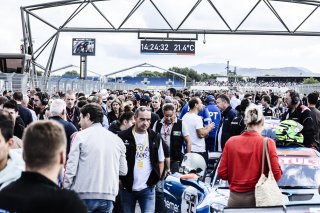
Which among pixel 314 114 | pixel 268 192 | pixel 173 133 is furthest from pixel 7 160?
pixel 314 114

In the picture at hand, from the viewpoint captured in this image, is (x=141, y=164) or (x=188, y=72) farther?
(x=188, y=72)

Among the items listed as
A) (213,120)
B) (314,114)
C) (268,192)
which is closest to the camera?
(268,192)

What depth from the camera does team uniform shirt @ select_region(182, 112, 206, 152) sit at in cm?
1130

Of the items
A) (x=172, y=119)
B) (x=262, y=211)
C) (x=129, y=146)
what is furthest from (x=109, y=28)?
(x=262, y=211)

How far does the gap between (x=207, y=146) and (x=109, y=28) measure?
1849 cm

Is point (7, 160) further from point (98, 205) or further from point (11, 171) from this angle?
point (98, 205)

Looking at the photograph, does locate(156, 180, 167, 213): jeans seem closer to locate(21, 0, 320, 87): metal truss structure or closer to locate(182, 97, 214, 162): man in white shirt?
locate(182, 97, 214, 162): man in white shirt

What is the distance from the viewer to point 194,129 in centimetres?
1132

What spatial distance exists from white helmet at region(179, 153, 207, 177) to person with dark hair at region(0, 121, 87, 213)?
391 centimetres

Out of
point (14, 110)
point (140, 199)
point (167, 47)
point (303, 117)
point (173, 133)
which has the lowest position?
point (140, 199)

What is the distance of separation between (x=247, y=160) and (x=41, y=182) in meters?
3.44

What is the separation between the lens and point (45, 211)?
329cm

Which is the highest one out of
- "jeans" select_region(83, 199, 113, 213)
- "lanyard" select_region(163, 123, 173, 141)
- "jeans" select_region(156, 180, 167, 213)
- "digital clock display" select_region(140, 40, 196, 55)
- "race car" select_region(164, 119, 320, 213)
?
"digital clock display" select_region(140, 40, 196, 55)

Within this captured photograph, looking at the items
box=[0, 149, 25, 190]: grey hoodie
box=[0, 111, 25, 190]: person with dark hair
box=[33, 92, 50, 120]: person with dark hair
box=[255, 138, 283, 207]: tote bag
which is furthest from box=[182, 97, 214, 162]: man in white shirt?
box=[0, 149, 25, 190]: grey hoodie
